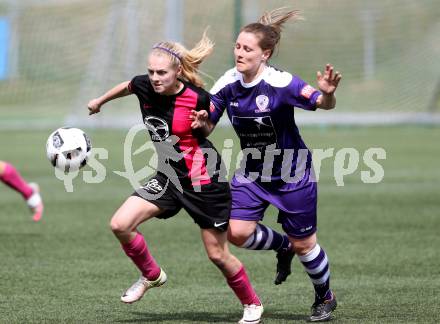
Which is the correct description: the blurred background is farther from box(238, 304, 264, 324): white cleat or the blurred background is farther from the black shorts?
box(238, 304, 264, 324): white cleat

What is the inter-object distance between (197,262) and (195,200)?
98.8 inches

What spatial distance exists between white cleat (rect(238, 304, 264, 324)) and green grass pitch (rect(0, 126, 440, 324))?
8.8 inches

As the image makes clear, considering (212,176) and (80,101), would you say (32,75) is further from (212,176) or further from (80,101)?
(212,176)

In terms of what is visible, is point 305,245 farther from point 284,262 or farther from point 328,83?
point 328,83

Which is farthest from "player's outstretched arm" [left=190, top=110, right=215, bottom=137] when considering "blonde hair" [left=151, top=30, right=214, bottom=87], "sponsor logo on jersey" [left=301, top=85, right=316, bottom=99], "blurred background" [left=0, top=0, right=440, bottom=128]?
"blurred background" [left=0, top=0, right=440, bottom=128]

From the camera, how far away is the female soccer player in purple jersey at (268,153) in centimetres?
652

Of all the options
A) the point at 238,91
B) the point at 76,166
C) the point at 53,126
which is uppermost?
the point at 238,91

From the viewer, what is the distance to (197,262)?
8875mm

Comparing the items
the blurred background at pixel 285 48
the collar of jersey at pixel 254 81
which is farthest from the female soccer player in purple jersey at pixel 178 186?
the blurred background at pixel 285 48

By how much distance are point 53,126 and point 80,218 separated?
45.2 feet

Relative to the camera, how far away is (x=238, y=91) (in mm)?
6621

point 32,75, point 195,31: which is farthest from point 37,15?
point 195,31

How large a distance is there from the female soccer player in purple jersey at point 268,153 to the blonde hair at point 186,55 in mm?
197

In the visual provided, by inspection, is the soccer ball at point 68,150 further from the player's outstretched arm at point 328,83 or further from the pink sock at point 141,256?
the player's outstretched arm at point 328,83
